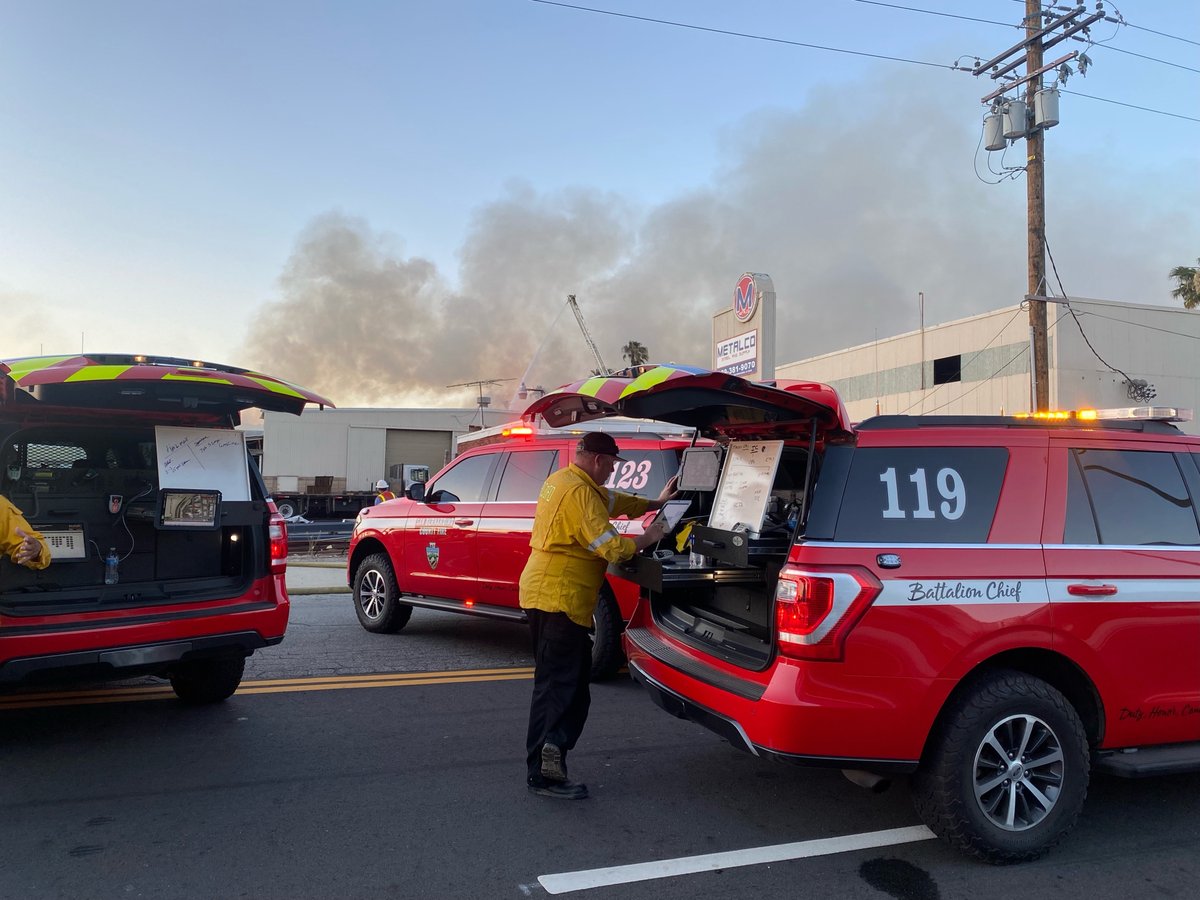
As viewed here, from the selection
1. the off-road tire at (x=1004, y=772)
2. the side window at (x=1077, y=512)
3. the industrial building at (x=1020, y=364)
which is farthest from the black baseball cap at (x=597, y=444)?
the industrial building at (x=1020, y=364)

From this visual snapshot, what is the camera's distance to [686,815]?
415cm

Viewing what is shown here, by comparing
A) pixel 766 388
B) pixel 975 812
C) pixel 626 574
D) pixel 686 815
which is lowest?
pixel 686 815

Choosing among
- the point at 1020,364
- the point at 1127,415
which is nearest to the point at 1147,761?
the point at 1127,415

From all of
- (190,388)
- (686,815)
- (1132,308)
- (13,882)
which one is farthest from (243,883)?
(1132,308)

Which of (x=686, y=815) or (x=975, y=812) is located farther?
(x=686, y=815)

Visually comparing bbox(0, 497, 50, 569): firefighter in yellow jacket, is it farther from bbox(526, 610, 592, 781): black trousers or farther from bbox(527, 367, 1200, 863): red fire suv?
bbox(527, 367, 1200, 863): red fire suv

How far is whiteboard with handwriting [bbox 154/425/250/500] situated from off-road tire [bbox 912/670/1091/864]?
13.7ft

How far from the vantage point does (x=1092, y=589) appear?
3.75m

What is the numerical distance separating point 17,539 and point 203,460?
1115 millimetres

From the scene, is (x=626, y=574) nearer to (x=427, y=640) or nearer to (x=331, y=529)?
(x=427, y=640)

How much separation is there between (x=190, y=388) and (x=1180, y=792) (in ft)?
18.5

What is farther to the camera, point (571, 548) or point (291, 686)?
point (291, 686)

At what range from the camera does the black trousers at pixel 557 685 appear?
429 cm

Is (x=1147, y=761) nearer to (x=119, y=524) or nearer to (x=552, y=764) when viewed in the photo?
(x=552, y=764)
